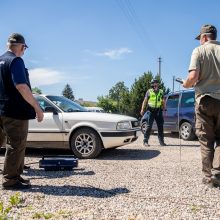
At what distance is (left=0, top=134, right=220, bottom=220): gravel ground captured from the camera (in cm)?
391

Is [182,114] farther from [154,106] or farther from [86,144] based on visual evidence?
[86,144]

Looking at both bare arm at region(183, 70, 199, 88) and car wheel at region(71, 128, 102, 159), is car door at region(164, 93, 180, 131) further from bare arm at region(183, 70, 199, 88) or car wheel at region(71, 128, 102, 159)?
bare arm at region(183, 70, 199, 88)

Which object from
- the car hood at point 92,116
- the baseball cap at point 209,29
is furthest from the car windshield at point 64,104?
the baseball cap at point 209,29

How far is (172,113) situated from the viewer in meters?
14.2

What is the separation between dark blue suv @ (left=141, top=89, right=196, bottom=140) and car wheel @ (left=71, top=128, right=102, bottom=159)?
494 cm

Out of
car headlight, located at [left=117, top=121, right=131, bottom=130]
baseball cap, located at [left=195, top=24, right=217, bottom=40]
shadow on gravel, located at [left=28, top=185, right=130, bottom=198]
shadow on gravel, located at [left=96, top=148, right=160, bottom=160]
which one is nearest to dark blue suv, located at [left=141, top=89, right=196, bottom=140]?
shadow on gravel, located at [left=96, top=148, right=160, bottom=160]

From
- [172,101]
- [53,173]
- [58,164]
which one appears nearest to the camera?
[53,173]

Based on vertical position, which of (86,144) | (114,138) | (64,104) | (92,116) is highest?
(64,104)

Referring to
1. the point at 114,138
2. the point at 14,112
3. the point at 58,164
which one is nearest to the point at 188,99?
the point at 114,138

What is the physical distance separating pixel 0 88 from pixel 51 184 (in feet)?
4.98

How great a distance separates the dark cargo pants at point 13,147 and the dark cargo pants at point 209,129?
237 centimetres

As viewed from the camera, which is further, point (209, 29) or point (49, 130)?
point (49, 130)

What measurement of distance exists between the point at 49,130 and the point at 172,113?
6.87 m

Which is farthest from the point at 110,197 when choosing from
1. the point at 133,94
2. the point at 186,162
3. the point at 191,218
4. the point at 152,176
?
the point at 133,94
